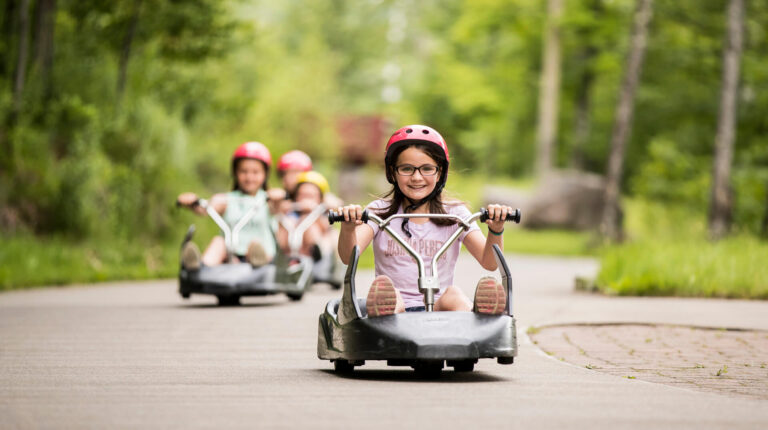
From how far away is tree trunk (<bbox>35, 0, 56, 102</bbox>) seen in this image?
20344mm

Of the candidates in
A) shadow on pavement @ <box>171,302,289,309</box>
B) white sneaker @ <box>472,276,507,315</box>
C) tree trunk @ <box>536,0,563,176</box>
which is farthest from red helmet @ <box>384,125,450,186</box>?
tree trunk @ <box>536,0,563,176</box>

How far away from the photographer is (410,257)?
7895 mm

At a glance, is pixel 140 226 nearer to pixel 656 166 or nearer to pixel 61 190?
pixel 61 190

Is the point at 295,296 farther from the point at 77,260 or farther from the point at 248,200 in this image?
the point at 77,260

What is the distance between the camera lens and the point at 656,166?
33625 millimetres

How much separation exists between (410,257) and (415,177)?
1.65 feet

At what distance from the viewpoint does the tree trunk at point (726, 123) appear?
22.9 m

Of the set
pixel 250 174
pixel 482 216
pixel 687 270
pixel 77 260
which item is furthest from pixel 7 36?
pixel 482 216

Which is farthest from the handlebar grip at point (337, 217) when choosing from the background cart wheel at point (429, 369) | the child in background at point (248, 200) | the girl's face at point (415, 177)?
the child in background at point (248, 200)

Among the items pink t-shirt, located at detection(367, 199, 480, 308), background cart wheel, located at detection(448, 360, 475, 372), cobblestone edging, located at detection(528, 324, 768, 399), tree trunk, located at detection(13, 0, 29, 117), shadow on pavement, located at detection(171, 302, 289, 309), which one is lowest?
shadow on pavement, located at detection(171, 302, 289, 309)

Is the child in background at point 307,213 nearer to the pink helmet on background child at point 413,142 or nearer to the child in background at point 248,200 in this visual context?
the child in background at point 248,200

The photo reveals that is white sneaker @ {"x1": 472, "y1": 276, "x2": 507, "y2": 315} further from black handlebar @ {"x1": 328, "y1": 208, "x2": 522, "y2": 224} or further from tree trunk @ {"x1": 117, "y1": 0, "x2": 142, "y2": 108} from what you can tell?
tree trunk @ {"x1": 117, "y1": 0, "x2": 142, "y2": 108}

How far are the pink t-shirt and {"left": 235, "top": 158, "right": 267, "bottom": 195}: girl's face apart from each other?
6.65 m

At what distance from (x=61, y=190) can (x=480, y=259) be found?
498 inches
